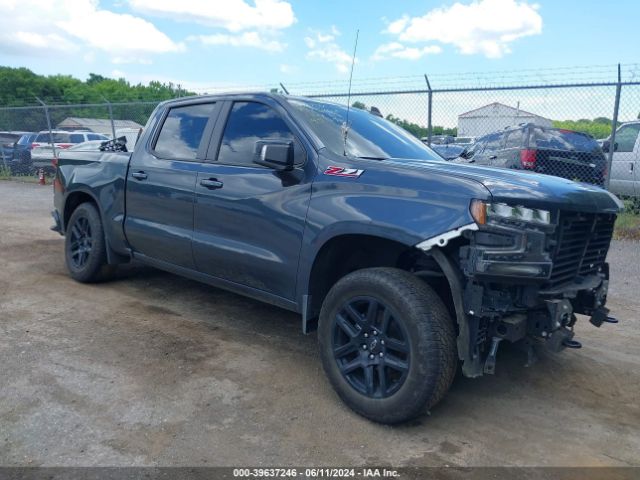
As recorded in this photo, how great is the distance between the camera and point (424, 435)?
3.14 meters

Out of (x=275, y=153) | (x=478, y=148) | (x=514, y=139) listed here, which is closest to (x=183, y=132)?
(x=275, y=153)

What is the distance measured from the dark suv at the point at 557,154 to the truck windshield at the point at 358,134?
4880 millimetres

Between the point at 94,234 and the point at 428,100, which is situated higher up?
the point at 428,100

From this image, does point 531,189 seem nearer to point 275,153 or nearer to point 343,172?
point 343,172

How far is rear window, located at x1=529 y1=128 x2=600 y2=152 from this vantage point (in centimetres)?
930

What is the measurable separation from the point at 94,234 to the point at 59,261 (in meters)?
1.69

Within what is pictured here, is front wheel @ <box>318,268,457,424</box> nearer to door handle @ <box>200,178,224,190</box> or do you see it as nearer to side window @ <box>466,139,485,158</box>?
door handle @ <box>200,178,224,190</box>

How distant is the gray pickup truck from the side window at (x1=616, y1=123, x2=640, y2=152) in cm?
731

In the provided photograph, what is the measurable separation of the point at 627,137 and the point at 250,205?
348 inches

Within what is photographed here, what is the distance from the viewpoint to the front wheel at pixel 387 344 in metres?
3.02

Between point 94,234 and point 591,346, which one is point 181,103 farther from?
point 591,346

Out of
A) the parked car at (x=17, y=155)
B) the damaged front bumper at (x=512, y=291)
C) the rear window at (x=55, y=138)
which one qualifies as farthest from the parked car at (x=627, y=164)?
the parked car at (x=17, y=155)

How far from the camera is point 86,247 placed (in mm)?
5820

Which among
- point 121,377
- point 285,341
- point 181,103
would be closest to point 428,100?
point 181,103
